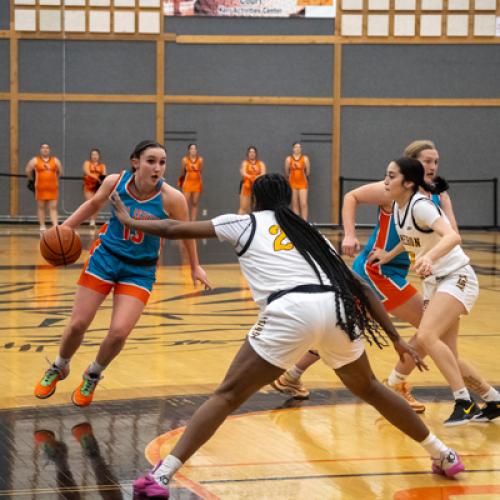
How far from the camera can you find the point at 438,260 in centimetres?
620

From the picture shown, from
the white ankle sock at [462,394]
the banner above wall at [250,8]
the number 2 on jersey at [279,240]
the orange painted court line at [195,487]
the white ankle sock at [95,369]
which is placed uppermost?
the banner above wall at [250,8]

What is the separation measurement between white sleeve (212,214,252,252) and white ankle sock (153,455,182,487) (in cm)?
105

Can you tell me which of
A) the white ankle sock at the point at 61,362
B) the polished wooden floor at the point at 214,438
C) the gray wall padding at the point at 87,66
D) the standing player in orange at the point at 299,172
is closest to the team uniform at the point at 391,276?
the polished wooden floor at the point at 214,438

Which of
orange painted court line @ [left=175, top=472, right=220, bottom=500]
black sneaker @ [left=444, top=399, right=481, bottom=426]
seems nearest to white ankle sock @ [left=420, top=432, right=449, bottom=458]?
orange painted court line @ [left=175, top=472, right=220, bottom=500]

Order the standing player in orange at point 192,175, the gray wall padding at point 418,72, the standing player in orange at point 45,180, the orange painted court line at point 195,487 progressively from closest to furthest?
1. the orange painted court line at point 195,487
2. the standing player in orange at point 45,180
3. the standing player in orange at point 192,175
4. the gray wall padding at point 418,72

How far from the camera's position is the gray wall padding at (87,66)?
85.8 ft

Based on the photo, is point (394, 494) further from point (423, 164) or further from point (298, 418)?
point (423, 164)

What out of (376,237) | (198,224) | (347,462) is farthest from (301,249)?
(376,237)

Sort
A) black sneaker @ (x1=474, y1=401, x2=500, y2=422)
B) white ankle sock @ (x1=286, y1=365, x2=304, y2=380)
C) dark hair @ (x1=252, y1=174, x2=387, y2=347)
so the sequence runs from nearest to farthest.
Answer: dark hair @ (x1=252, y1=174, x2=387, y2=347)
black sneaker @ (x1=474, y1=401, x2=500, y2=422)
white ankle sock @ (x1=286, y1=365, x2=304, y2=380)

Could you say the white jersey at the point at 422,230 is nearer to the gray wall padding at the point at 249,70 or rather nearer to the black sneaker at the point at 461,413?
the black sneaker at the point at 461,413

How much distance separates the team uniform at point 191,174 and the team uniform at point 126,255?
1900 cm

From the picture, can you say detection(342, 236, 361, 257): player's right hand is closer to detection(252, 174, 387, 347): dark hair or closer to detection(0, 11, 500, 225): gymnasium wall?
detection(252, 174, 387, 347): dark hair

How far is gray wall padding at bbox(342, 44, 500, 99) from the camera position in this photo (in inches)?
1034

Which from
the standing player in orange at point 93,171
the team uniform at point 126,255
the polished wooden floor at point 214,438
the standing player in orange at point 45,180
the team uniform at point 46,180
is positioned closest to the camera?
the polished wooden floor at point 214,438
